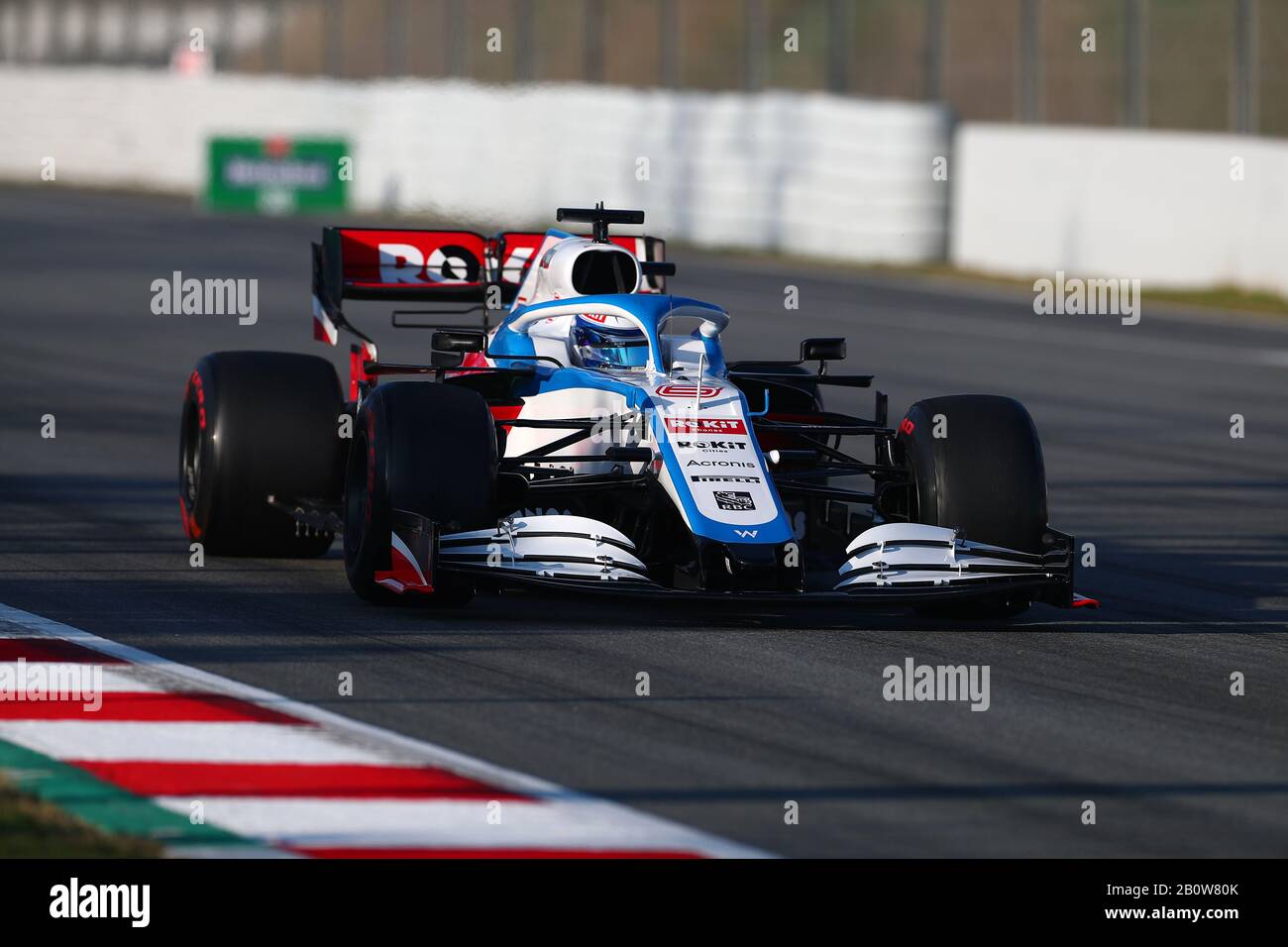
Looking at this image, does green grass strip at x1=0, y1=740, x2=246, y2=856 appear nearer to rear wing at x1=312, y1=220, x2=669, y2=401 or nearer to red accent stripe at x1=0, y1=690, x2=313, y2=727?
red accent stripe at x1=0, y1=690, x2=313, y2=727

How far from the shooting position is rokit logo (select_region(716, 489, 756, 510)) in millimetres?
8789

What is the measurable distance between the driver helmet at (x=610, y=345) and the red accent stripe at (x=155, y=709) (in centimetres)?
300

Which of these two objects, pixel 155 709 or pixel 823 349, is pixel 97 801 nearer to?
pixel 155 709

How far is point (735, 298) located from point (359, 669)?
58.9ft

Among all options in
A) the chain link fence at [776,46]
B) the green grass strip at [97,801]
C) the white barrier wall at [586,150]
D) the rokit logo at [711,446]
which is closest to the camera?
the green grass strip at [97,801]

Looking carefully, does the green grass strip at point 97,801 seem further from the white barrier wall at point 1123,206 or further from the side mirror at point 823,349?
the white barrier wall at point 1123,206

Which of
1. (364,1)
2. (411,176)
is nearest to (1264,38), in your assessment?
(411,176)

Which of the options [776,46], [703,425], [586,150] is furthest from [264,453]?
[776,46]

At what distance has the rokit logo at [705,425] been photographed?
9.10m

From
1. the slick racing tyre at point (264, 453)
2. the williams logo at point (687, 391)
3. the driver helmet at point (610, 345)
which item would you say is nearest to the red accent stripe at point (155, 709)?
the williams logo at point (687, 391)

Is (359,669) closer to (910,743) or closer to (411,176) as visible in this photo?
(910,743)

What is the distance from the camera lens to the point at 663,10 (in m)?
36.9

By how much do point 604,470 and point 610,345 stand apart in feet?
2.32

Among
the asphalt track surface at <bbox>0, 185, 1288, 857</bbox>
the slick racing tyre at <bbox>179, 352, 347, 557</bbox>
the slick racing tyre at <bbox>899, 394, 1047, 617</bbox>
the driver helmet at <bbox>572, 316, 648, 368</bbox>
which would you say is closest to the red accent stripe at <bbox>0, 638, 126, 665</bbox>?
the asphalt track surface at <bbox>0, 185, 1288, 857</bbox>
